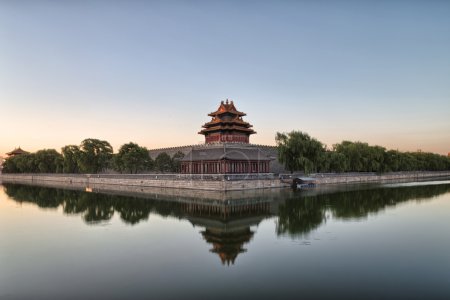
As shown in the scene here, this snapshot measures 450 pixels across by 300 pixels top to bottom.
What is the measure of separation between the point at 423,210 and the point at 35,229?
23.7 m

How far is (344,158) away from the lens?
159ft

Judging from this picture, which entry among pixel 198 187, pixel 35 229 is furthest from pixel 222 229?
pixel 198 187

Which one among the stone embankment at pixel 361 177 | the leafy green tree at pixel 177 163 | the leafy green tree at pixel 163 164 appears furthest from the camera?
the stone embankment at pixel 361 177

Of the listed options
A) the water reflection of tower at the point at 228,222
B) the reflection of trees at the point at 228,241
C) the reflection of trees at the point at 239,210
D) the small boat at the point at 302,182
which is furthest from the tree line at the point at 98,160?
the reflection of trees at the point at 228,241

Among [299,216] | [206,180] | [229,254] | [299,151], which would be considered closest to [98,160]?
[206,180]

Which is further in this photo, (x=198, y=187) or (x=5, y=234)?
(x=198, y=187)

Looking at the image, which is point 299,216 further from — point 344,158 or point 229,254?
point 344,158

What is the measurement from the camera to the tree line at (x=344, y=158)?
39.8 metres

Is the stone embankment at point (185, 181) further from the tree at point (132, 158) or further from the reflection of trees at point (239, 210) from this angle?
the reflection of trees at point (239, 210)

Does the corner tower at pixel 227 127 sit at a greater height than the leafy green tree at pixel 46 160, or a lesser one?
greater

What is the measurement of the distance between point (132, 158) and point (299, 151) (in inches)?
893

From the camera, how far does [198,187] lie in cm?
3350

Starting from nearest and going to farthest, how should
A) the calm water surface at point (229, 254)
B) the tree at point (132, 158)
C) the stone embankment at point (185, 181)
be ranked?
the calm water surface at point (229, 254), the stone embankment at point (185, 181), the tree at point (132, 158)

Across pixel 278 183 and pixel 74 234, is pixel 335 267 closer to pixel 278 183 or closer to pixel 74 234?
pixel 74 234
